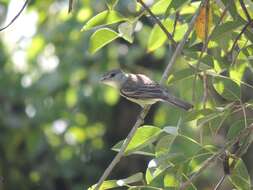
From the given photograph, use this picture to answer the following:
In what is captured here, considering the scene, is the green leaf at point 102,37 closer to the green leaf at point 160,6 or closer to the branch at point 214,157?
the green leaf at point 160,6

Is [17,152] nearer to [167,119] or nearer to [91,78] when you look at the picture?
[91,78]

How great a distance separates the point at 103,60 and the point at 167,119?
1.60 metres

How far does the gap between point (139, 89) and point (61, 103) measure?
247 centimetres

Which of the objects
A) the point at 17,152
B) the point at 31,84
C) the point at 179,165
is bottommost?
the point at 17,152

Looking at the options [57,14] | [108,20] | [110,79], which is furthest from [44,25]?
[108,20]

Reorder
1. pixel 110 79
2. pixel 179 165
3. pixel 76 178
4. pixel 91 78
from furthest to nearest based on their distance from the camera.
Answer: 1. pixel 76 178
2. pixel 91 78
3. pixel 110 79
4. pixel 179 165

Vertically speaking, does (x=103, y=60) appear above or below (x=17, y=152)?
above

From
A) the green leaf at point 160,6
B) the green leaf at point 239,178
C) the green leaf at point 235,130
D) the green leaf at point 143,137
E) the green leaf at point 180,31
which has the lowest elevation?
the green leaf at point 239,178

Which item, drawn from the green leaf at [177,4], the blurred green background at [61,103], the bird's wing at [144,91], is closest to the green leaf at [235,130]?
the green leaf at [177,4]

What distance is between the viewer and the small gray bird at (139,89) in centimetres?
507

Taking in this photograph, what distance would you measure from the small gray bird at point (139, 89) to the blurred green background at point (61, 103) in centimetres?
122

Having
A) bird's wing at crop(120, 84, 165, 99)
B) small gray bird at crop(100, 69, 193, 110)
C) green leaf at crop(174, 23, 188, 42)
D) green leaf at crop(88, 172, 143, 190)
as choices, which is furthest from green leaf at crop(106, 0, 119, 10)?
bird's wing at crop(120, 84, 165, 99)

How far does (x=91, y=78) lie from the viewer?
7664mm

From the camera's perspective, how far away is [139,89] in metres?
5.48
